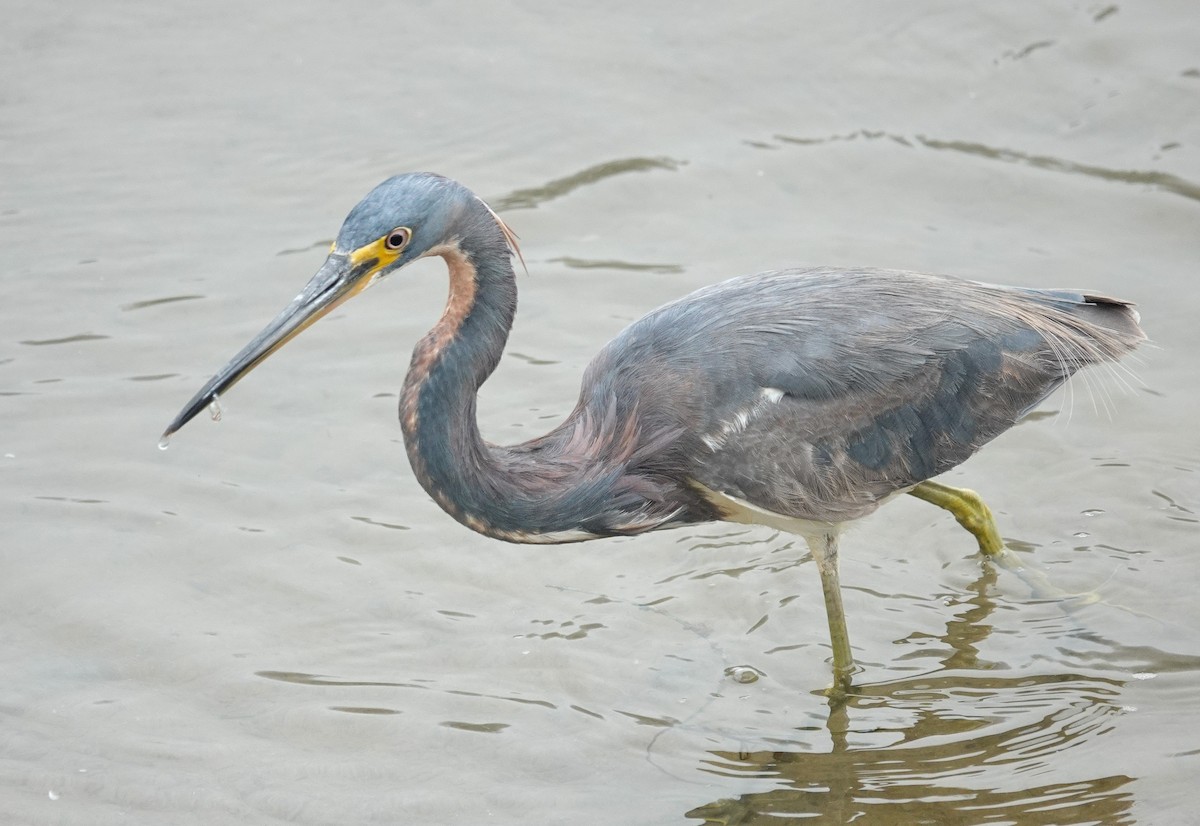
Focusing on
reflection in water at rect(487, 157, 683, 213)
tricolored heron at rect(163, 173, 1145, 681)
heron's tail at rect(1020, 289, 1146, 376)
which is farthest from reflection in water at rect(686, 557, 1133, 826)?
reflection in water at rect(487, 157, 683, 213)

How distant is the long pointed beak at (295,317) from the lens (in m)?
4.95

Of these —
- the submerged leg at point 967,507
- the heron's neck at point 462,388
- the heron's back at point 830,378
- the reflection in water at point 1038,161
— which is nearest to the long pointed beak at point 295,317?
the heron's neck at point 462,388

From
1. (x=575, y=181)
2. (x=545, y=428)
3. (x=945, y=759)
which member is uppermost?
(x=575, y=181)

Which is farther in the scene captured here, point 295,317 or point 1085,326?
point 1085,326

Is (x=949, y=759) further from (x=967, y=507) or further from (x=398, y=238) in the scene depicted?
(x=398, y=238)

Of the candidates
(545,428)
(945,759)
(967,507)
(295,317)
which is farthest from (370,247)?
(967,507)

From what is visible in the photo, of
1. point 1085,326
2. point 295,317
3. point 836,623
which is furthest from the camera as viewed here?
Answer: point 1085,326

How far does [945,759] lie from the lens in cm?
573

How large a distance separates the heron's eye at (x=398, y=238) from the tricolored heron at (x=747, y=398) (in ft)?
0.25

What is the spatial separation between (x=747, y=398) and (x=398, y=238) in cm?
154

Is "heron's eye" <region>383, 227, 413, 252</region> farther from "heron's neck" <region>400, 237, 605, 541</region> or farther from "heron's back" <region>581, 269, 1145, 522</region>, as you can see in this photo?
"heron's back" <region>581, 269, 1145, 522</region>

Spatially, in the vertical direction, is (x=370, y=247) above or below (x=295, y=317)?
above

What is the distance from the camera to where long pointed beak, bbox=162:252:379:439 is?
4949 mm

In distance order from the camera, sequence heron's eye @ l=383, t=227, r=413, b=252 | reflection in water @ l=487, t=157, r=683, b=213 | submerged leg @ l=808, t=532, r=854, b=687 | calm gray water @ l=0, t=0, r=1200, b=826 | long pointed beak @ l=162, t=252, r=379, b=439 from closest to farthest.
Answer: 1. long pointed beak @ l=162, t=252, r=379, b=439
2. heron's eye @ l=383, t=227, r=413, b=252
3. calm gray water @ l=0, t=0, r=1200, b=826
4. submerged leg @ l=808, t=532, r=854, b=687
5. reflection in water @ l=487, t=157, r=683, b=213
